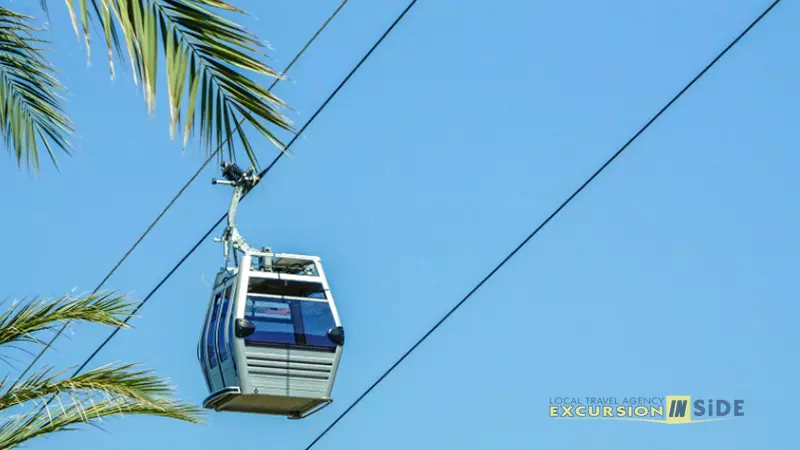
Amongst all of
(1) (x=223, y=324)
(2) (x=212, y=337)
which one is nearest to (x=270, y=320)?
(1) (x=223, y=324)

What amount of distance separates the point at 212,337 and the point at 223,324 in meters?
0.46

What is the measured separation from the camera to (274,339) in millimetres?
15648

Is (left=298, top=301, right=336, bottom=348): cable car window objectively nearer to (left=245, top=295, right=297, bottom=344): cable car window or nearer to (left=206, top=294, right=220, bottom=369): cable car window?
(left=245, top=295, right=297, bottom=344): cable car window

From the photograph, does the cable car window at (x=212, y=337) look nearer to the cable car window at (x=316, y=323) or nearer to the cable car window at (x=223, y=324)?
the cable car window at (x=223, y=324)

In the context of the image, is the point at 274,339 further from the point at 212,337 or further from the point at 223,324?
the point at 212,337

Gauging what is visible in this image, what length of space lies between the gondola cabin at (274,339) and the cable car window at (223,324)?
0.5 inches

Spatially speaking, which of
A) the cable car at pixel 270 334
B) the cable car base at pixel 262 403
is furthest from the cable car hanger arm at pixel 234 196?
the cable car base at pixel 262 403

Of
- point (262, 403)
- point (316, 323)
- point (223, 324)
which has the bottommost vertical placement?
point (262, 403)

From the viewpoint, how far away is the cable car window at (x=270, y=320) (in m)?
15.5

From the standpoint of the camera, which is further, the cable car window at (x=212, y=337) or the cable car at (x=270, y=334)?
the cable car window at (x=212, y=337)

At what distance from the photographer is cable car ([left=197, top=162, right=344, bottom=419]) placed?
15.3 meters

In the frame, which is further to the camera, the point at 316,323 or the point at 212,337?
the point at 212,337

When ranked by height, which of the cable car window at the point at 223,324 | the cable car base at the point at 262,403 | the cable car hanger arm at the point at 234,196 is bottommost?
the cable car base at the point at 262,403

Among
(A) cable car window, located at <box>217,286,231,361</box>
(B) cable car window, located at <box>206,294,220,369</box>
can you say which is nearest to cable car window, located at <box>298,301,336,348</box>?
(A) cable car window, located at <box>217,286,231,361</box>
